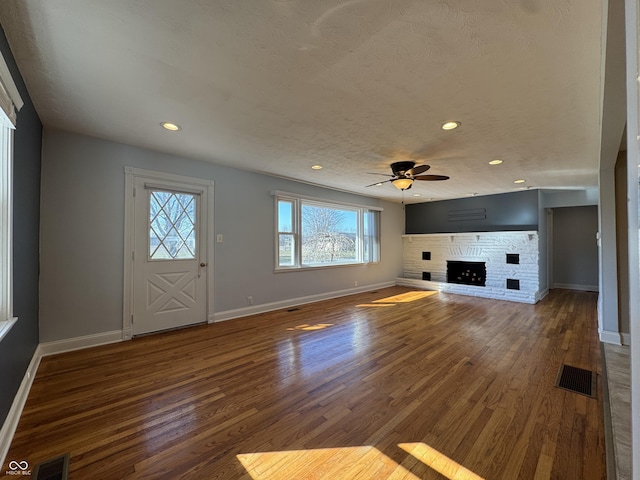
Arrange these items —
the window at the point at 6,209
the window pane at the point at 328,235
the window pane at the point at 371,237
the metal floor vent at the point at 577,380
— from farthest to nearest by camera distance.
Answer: the window pane at the point at 371,237 → the window pane at the point at 328,235 → the metal floor vent at the point at 577,380 → the window at the point at 6,209

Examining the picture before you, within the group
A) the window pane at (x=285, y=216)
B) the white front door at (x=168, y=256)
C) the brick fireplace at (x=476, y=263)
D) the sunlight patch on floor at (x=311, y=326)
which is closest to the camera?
the white front door at (x=168, y=256)

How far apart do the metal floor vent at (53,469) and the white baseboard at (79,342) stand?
194 centimetres

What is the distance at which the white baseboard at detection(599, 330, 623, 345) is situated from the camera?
3157 millimetres

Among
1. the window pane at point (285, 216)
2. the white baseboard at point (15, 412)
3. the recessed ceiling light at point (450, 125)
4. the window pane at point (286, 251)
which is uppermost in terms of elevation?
the recessed ceiling light at point (450, 125)

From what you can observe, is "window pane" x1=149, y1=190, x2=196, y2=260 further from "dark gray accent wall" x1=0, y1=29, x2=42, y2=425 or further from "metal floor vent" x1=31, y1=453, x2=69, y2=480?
"metal floor vent" x1=31, y1=453, x2=69, y2=480

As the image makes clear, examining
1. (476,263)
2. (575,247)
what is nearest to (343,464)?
(476,263)

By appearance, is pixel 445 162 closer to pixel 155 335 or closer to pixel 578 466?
pixel 578 466

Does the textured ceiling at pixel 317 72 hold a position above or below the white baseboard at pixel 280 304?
above

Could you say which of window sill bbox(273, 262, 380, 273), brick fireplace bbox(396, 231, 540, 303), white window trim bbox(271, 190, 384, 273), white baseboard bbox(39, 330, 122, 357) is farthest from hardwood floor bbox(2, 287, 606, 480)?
brick fireplace bbox(396, 231, 540, 303)

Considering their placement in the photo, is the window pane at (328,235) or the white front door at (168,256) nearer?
the white front door at (168,256)

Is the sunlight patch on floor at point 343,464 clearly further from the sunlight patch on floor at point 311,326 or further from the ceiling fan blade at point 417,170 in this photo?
the ceiling fan blade at point 417,170

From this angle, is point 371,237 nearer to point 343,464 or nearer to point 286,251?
point 286,251

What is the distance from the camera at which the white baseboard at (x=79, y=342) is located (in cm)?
292

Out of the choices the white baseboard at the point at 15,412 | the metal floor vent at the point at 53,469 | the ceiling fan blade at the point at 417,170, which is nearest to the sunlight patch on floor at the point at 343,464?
the metal floor vent at the point at 53,469
